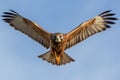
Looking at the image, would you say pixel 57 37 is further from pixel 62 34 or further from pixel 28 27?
pixel 28 27

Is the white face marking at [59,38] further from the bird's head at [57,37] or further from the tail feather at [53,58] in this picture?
the tail feather at [53,58]

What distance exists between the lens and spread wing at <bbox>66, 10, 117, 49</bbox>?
15.2 metres

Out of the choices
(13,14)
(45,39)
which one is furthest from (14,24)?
(45,39)

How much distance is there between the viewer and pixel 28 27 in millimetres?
15250

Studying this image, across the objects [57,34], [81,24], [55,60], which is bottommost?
[55,60]

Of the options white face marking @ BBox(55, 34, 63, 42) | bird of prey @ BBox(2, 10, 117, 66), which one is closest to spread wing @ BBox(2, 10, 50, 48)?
bird of prey @ BBox(2, 10, 117, 66)

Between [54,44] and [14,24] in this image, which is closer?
[54,44]

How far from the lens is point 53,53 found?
46.0 ft

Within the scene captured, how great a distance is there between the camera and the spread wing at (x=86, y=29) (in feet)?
49.9

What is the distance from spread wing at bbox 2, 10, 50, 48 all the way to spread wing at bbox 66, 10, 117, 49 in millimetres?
1188

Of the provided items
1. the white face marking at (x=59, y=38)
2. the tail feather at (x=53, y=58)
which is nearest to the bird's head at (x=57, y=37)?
the white face marking at (x=59, y=38)

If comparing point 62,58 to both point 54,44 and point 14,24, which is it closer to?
point 54,44

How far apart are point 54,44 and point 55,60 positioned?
0.83m

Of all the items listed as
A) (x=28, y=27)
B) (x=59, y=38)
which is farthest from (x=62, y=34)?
(x=28, y=27)
